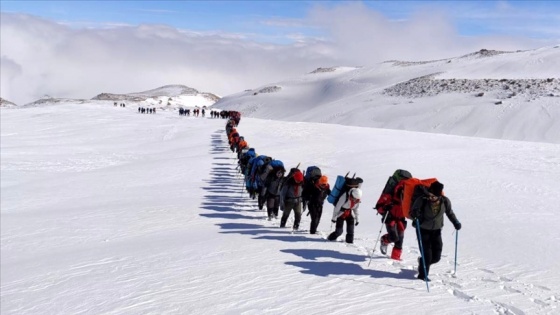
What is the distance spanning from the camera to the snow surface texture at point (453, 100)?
46.7m

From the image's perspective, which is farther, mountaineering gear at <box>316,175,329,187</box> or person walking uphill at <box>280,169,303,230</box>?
person walking uphill at <box>280,169,303,230</box>

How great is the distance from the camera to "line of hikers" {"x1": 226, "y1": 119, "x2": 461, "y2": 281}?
7.32 m

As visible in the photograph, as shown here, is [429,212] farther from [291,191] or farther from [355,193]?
[291,191]

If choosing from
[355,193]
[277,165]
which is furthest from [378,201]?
[277,165]

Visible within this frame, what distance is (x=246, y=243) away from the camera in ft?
33.9

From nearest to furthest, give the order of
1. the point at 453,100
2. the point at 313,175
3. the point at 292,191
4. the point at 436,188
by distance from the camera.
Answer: the point at 436,188, the point at 313,175, the point at 292,191, the point at 453,100

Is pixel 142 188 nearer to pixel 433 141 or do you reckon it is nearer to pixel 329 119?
pixel 433 141

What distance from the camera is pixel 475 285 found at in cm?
739

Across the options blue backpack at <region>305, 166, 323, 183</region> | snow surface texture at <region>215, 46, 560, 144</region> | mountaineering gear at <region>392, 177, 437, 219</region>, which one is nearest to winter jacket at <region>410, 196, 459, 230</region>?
mountaineering gear at <region>392, 177, 437, 219</region>

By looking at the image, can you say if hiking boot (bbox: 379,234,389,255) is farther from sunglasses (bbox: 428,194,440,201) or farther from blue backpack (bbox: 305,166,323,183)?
blue backpack (bbox: 305,166,323,183)

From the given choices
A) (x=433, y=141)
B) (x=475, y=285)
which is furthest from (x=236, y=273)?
(x=433, y=141)

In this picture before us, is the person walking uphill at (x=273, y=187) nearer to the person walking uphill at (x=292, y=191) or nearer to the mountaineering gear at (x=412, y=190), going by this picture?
the person walking uphill at (x=292, y=191)

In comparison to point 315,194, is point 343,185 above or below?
above

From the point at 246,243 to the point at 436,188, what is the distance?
14.2 feet
